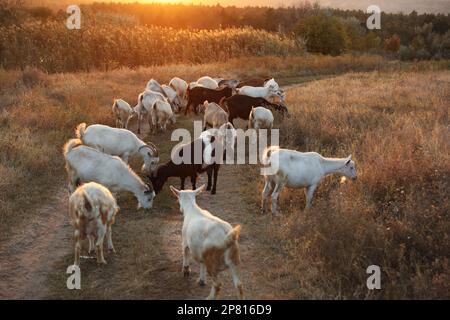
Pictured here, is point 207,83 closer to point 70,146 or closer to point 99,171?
point 70,146

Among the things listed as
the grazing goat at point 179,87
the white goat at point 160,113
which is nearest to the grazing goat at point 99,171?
the white goat at point 160,113

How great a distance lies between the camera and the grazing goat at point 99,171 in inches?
335

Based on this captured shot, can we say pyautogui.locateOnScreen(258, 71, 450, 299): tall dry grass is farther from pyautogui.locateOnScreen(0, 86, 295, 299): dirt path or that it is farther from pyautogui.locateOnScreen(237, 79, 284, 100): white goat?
pyautogui.locateOnScreen(237, 79, 284, 100): white goat

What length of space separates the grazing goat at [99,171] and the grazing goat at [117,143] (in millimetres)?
1343

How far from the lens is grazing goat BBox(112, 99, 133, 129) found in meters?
13.9

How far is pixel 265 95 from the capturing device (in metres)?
16.8

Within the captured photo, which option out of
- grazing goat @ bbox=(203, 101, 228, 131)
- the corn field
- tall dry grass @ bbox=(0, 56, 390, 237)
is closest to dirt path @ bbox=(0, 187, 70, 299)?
tall dry grass @ bbox=(0, 56, 390, 237)

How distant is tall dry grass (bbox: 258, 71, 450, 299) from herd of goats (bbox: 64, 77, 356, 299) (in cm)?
64

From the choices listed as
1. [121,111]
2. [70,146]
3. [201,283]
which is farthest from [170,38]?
[201,283]

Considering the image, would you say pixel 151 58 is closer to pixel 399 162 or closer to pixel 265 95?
pixel 265 95

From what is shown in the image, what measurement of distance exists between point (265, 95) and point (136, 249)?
10.4 m

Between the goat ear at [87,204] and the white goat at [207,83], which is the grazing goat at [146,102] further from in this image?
the goat ear at [87,204]

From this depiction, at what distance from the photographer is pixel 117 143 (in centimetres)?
1053

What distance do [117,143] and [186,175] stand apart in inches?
72.2
